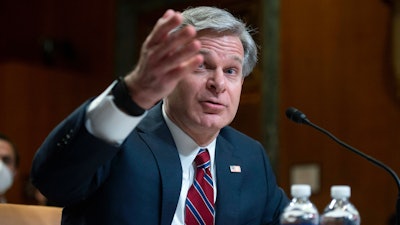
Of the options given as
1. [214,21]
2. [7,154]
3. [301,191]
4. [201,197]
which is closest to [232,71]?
[214,21]

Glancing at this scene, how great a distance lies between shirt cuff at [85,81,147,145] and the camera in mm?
1502

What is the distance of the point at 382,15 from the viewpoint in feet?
15.3

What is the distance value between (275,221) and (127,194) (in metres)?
0.58

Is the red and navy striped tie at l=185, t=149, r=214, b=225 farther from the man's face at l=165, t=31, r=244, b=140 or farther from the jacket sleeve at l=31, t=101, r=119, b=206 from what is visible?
the jacket sleeve at l=31, t=101, r=119, b=206

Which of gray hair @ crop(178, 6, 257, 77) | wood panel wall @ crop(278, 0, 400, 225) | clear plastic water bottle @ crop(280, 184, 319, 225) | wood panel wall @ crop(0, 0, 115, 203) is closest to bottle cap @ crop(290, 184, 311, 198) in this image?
clear plastic water bottle @ crop(280, 184, 319, 225)

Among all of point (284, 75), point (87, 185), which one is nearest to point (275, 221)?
point (87, 185)

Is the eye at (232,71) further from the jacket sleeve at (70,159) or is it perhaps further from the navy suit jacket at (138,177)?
the jacket sleeve at (70,159)

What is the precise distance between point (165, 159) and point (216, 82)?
26 centimetres

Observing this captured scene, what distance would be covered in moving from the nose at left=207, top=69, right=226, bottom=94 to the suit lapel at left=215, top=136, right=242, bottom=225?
235 mm

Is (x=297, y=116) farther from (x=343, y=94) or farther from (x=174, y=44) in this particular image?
(x=343, y=94)

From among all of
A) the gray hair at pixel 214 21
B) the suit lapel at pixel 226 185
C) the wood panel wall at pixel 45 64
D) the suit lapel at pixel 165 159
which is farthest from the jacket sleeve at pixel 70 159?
the wood panel wall at pixel 45 64

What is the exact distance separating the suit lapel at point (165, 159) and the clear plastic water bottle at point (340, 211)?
0.42m

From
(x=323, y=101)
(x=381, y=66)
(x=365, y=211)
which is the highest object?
(x=381, y=66)

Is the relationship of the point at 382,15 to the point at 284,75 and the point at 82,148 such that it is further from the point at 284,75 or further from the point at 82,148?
the point at 82,148
